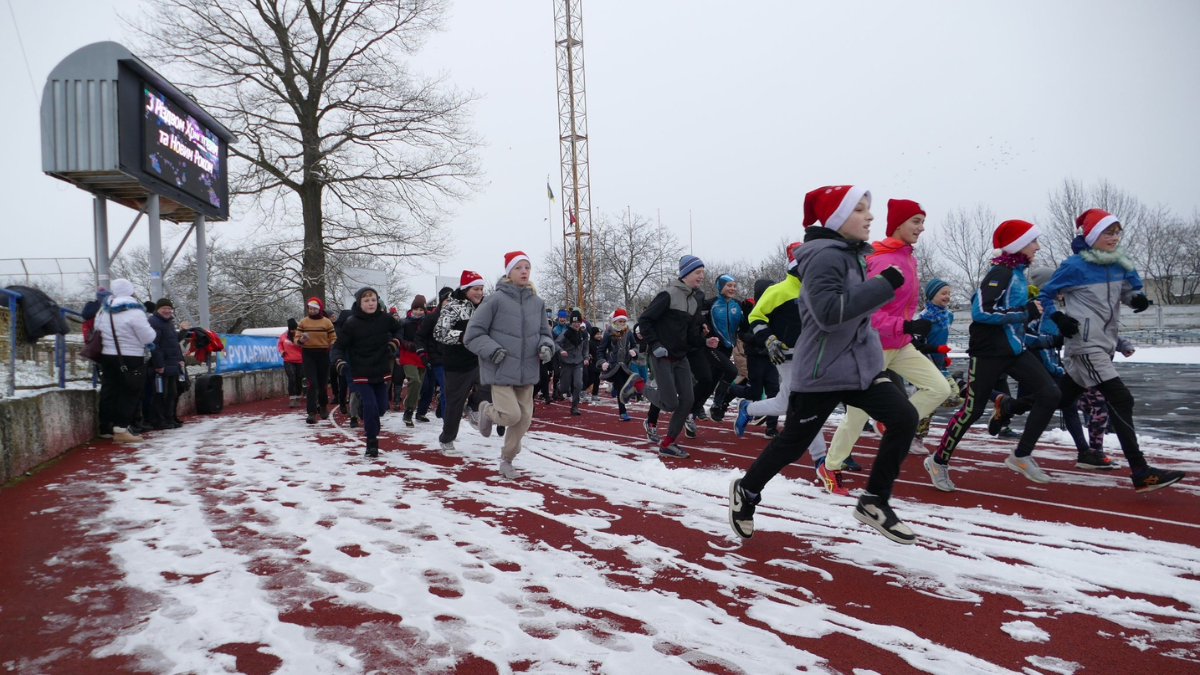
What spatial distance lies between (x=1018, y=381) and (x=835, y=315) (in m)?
2.88

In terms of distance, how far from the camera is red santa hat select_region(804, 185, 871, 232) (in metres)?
3.95

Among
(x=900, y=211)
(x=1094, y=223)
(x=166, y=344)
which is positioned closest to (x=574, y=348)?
(x=166, y=344)

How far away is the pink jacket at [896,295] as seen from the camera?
16.8ft

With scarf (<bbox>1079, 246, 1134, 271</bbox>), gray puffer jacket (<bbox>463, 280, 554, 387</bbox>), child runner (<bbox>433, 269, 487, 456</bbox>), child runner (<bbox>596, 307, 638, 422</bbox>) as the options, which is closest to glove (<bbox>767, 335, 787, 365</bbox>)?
gray puffer jacket (<bbox>463, 280, 554, 387</bbox>)

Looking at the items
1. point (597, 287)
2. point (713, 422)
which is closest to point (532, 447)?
point (713, 422)

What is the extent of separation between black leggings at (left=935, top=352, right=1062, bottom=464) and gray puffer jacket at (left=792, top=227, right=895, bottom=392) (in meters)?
2.35

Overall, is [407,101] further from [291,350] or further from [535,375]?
[535,375]

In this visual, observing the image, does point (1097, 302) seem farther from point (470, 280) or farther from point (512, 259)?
point (470, 280)

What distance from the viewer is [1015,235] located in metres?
5.66

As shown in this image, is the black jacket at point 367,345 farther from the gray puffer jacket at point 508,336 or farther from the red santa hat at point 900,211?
the red santa hat at point 900,211

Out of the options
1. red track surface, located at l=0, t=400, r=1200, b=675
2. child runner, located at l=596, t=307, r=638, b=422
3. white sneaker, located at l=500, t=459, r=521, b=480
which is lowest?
red track surface, located at l=0, t=400, r=1200, b=675

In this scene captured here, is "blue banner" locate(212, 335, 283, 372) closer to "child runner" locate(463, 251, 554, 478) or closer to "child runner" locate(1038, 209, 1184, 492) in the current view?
"child runner" locate(463, 251, 554, 478)

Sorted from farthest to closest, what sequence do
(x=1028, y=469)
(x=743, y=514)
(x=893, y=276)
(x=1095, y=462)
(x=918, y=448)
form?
(x=918, y=448) → (x=1095, y=462) → (x=1028, y=469) → (x=743, y=514) → (x=893, y=276)

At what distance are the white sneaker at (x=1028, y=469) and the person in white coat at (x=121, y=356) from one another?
9473 mm
